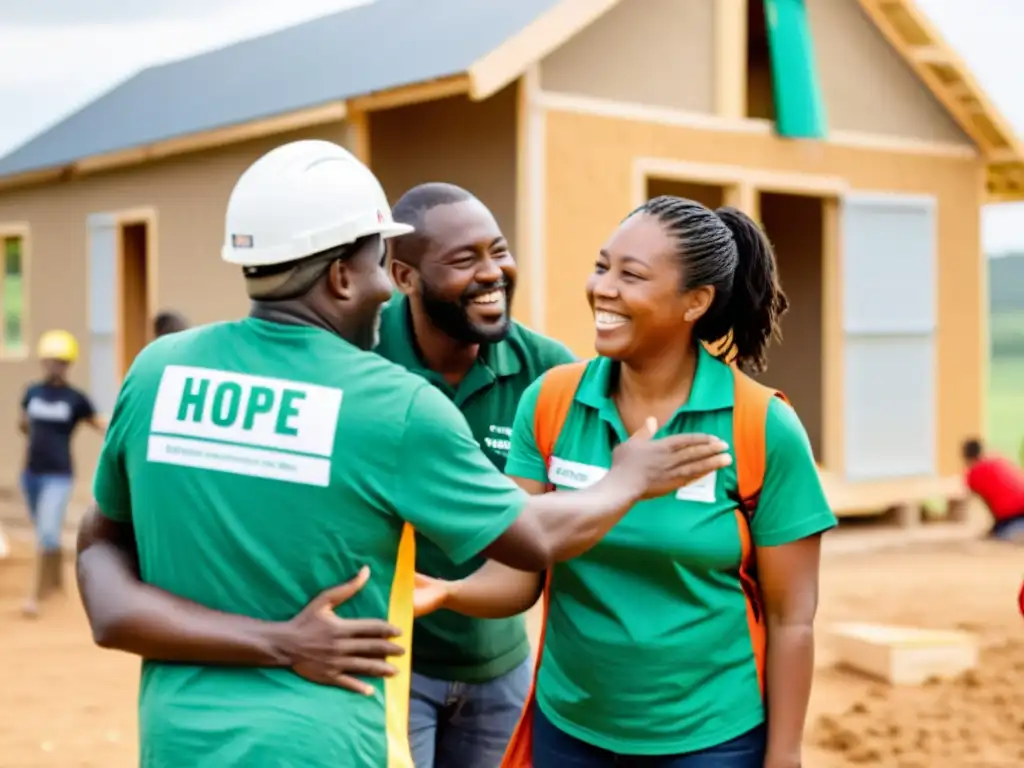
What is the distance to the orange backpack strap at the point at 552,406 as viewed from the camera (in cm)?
284

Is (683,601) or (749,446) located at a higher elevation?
(749,446)

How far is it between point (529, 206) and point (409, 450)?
27.1ft

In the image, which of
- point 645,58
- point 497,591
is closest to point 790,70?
point 645,58

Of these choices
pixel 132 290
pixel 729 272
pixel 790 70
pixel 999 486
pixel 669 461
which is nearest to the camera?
pixel 669 461

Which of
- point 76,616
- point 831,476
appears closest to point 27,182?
point 76,616

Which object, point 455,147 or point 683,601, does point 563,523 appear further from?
point 455,147

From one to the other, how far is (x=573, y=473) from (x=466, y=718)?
1032mm

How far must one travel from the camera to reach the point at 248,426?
7.13 feet

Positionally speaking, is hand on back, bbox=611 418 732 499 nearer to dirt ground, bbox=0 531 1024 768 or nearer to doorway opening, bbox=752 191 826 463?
dirt ground, bbox=0 531 1024 768

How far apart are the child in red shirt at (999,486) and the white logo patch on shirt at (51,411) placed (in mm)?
7982

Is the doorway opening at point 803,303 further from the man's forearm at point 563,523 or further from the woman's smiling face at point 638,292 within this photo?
the man's forearm at point 563,523

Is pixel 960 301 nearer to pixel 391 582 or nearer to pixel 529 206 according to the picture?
pixel 529 206

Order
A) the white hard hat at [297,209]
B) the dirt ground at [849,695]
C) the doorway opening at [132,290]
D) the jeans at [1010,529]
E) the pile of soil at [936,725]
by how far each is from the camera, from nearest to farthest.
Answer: the white hard hat at [297,209] < the pile of soil at [936,725] < the dirt ground at [849,695] < the jeans at [1010,529] < the doorway opening at [132,290]

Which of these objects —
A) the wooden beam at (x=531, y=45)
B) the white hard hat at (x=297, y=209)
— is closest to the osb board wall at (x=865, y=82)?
the wooden beam at (x=531, y=45)
